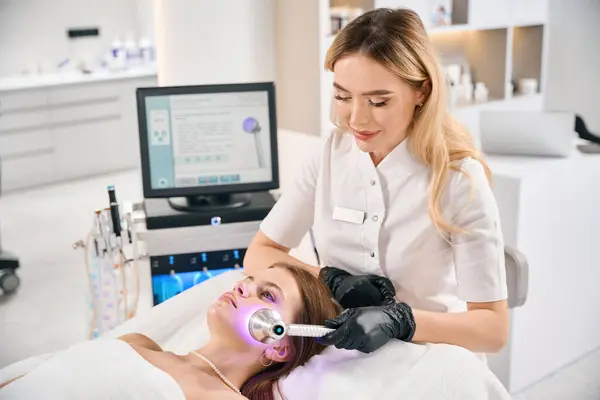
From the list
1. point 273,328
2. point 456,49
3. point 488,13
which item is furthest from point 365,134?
point 456,49

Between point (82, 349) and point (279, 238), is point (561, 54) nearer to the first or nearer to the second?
point (279, 238)

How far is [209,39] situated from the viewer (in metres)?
2.45

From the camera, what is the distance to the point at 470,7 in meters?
3.24

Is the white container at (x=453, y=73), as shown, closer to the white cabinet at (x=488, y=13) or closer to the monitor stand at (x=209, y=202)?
the white cabinet at (x=488, y=13)

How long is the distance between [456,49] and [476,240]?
2.53 meters

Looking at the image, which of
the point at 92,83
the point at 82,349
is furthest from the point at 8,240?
the point at 82,349

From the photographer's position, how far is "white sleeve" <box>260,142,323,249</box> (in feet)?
5.04

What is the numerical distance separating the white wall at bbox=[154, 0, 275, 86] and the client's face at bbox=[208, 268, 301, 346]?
51.7 inches

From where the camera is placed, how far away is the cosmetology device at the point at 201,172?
1.95 metres

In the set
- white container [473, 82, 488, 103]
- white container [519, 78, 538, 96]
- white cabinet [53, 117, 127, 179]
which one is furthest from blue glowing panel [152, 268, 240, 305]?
white cabinet [53, 117, 127, 179]

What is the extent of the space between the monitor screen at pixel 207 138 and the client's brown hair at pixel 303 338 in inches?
27.4

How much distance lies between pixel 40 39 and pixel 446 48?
105 inches

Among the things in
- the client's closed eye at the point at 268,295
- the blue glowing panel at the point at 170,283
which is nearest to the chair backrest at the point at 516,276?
the client's closed eye at the point at 268,295

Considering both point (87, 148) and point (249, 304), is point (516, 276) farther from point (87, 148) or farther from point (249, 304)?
point (87, 148)
